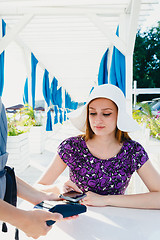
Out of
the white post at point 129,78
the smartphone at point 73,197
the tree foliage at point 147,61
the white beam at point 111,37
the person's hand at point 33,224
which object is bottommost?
the smartphone at point 73,197

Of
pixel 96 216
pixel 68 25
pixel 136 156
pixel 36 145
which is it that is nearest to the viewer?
pixel 96 216

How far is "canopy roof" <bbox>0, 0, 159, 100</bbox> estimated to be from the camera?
12.1 ft

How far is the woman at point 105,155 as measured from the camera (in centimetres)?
138

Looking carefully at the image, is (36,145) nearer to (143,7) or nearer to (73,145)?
(143,7)

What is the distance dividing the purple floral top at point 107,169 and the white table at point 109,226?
0.28 meters

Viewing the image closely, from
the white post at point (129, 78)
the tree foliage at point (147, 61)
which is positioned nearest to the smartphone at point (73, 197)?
the white post at point (129, 78)

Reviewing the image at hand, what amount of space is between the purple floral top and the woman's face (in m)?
0.15

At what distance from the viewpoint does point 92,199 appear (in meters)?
1.17

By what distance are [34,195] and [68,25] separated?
164 inches

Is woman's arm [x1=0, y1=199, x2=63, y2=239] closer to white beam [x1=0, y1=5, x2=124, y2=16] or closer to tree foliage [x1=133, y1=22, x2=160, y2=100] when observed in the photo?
white beam [x1=0, y1=5, x2=124, y2=16]

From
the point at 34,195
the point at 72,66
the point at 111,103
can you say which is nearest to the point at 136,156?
the point at 111,103

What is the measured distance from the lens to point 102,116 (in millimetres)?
1439

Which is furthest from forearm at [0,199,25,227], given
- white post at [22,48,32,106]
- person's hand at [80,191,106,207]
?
white post at [22,48,32,106]

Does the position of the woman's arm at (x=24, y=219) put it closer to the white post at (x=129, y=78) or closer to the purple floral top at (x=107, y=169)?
the purple floral top at (x=107, y=169)
